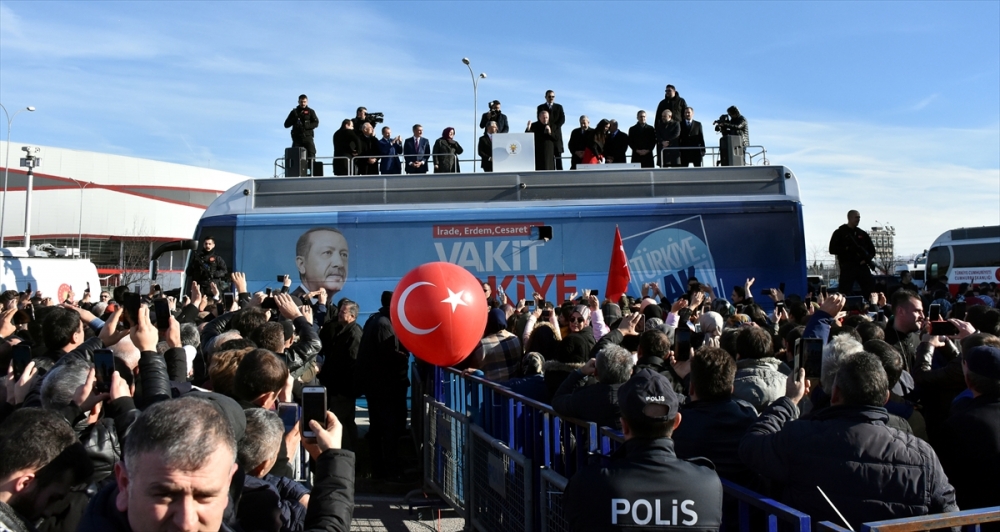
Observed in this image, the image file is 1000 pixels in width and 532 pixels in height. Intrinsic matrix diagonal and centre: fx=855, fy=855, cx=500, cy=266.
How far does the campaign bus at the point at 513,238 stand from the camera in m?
12.9

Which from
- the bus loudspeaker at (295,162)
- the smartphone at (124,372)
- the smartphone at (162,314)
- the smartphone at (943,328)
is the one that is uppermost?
the bus loudspeaker at (295,162)

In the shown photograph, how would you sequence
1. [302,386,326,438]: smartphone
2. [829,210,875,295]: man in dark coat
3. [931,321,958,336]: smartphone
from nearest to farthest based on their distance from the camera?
[302,386,326,438]: smartphone
[931,321,958,336]: smartphone
[829,210,875,295]: man in dark coat

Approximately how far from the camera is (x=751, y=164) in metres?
14.1

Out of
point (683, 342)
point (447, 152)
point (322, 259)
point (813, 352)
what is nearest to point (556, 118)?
point (447, 152)

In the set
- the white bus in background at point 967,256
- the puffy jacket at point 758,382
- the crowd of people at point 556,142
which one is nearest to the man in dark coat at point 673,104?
the crowd of people at point 556,142

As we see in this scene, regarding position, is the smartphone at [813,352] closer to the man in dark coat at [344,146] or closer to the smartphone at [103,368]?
the smartphone at [103,368]

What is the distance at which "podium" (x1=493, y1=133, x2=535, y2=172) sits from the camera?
538 inches

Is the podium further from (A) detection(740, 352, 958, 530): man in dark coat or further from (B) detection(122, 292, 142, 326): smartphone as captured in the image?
(A) detection(740, 352, 958, 530): man in dark coat

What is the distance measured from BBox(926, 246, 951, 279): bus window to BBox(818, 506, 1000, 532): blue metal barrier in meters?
29.9

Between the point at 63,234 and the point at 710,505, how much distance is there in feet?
215

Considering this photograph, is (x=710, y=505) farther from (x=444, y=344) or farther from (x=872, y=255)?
(x=872, y=255)

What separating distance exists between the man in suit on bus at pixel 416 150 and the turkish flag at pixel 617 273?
387cm

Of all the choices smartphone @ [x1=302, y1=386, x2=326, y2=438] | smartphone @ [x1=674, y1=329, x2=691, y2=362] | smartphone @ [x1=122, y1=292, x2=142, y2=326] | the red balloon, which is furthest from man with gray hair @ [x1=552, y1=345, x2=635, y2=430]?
the red balloon

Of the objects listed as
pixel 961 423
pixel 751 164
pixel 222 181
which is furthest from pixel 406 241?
pixel 222 181
